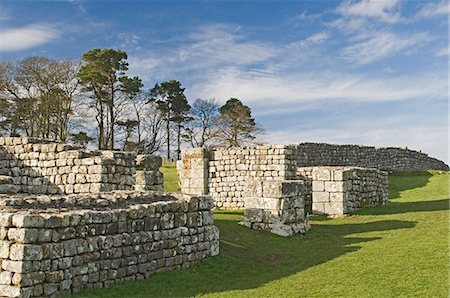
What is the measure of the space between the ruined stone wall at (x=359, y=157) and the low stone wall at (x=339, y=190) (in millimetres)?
8073

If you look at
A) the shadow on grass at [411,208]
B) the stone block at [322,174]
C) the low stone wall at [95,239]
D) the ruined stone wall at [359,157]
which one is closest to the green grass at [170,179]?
the ruined stone wall at [359,157]

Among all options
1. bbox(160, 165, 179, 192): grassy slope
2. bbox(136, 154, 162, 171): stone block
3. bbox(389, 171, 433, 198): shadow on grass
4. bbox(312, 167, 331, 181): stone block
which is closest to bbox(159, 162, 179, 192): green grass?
bbox(160, 165, 179, 192): grassy slope

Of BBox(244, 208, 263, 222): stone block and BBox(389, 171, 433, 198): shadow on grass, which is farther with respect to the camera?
BBox(389, 171, 433, 198): shadow on grass

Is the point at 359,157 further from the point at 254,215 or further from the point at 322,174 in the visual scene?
the point at 254,215

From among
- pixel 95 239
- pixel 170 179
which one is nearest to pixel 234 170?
pixel 170 179

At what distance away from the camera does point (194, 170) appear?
79.3ft

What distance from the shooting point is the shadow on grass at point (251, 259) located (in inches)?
392

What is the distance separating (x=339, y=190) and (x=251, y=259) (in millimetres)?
8194

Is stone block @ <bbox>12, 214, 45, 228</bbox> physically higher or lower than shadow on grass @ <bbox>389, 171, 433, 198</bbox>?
lower

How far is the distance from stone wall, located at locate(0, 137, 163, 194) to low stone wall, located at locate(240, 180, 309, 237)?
12.3 feet

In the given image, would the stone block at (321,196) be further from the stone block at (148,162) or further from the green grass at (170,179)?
the green grass at (170,179)

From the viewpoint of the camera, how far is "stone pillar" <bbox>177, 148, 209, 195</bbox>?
2391 cm

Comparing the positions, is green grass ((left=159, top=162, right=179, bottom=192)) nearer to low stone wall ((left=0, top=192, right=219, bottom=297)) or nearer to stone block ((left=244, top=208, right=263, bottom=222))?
stone block ((left=244, top=208, right=263, bottom=222))

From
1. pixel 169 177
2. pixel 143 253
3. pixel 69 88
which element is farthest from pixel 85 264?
pixel 69 88
